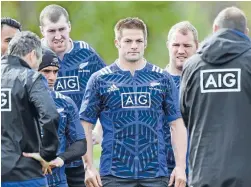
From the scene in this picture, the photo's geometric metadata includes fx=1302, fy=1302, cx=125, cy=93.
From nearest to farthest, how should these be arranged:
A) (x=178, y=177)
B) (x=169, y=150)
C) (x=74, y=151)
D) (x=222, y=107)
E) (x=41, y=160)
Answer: (x=222, y=107) → (x=41, y=160) → (x=74, y=151) → (x=178, y=177) → (x=169, y=150)

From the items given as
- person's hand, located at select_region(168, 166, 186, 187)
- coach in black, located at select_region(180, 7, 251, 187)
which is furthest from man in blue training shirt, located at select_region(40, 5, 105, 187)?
coach in black, located at select_region(180, 7, 251, 187)

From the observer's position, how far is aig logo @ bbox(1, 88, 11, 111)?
10898 mm

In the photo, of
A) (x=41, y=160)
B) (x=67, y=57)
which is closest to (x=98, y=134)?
(x=67, y=57)

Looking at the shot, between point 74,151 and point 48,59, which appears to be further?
point 48,59

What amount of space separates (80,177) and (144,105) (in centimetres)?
139

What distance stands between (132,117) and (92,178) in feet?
2.24

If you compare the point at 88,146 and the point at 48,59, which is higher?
the point at 48,59

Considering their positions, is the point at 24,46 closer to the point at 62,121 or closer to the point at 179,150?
the point at 62,121

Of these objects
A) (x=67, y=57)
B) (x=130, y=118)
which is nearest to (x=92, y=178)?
(x=130, y=118)

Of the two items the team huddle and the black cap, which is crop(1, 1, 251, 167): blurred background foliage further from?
the black cap

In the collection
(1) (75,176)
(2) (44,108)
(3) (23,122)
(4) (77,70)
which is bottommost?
(1) (75,176)

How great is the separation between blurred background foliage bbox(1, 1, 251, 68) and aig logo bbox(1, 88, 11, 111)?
24254 millimetres

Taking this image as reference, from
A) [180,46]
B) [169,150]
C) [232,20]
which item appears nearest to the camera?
[232,20]

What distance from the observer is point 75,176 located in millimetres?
13000
